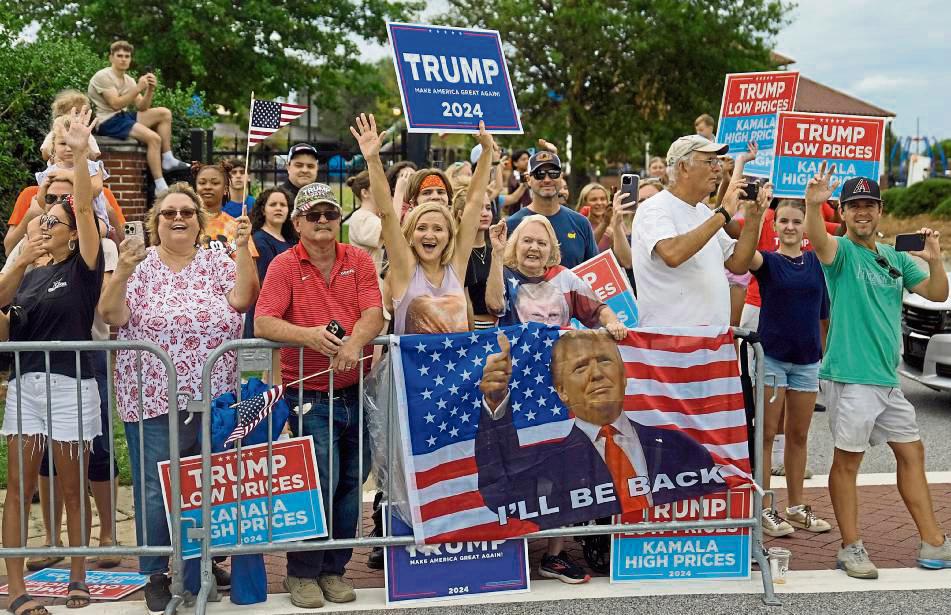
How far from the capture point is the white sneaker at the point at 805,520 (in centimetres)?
665

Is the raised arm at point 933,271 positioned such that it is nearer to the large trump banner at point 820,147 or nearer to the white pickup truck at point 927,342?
the large trump banner at point 820,147

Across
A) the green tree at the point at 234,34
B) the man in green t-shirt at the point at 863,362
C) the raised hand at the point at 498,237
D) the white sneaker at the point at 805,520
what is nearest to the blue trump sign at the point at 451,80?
the raised hand at the point at 498,237

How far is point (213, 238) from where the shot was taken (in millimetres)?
8188

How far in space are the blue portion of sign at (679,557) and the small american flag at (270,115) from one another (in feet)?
14.0

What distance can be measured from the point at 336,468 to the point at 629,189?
102 inches

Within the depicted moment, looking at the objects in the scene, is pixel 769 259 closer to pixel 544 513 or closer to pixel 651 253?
pixel 651 253

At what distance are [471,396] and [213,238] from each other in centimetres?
348

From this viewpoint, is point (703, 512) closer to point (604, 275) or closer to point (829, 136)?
point (604, 275)

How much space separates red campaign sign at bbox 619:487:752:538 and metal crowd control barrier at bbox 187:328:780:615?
0.04m

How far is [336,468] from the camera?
5500mm

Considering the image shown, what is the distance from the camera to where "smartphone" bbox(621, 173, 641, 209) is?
6.72 metres

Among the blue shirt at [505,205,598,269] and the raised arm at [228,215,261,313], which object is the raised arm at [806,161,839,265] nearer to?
the blue shirt at [505,205,598,269]

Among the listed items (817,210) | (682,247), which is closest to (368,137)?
(682,247)

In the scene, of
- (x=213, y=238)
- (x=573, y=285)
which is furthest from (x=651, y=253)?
(x=213, y=238)
